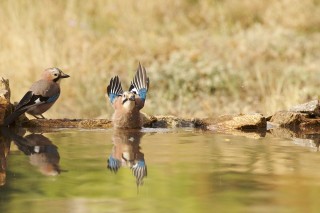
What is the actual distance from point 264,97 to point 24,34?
3.86m

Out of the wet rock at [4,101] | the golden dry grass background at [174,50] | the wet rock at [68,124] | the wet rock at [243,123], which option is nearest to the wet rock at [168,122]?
the wet rock at [243,123]

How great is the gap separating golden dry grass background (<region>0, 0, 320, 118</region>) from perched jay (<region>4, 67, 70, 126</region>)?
229 centimetres

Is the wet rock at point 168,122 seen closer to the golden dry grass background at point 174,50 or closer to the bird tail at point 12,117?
the bird tail at point 12,117

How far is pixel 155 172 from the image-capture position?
448cm

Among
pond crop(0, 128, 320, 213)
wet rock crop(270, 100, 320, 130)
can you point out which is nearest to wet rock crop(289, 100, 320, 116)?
wet rock crop(270, 100, 320, 130)

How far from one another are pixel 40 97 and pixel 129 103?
1.17 m

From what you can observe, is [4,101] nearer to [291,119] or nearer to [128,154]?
[128,154]

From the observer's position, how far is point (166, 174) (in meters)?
4.43

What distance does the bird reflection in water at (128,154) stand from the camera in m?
4.56

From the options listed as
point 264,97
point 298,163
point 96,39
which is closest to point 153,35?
point 96,39

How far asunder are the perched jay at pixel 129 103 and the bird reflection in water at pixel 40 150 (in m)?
0.62

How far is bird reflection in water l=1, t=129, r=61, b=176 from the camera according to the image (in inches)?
185

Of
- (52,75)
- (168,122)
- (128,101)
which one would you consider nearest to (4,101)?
(52,75)

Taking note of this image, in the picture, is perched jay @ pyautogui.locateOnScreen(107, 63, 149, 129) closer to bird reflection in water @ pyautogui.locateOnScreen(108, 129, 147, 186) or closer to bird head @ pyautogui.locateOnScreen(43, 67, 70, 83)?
bird reflection in water @ pyautogui.locateOnScreen(108, 129, 147, 186)
